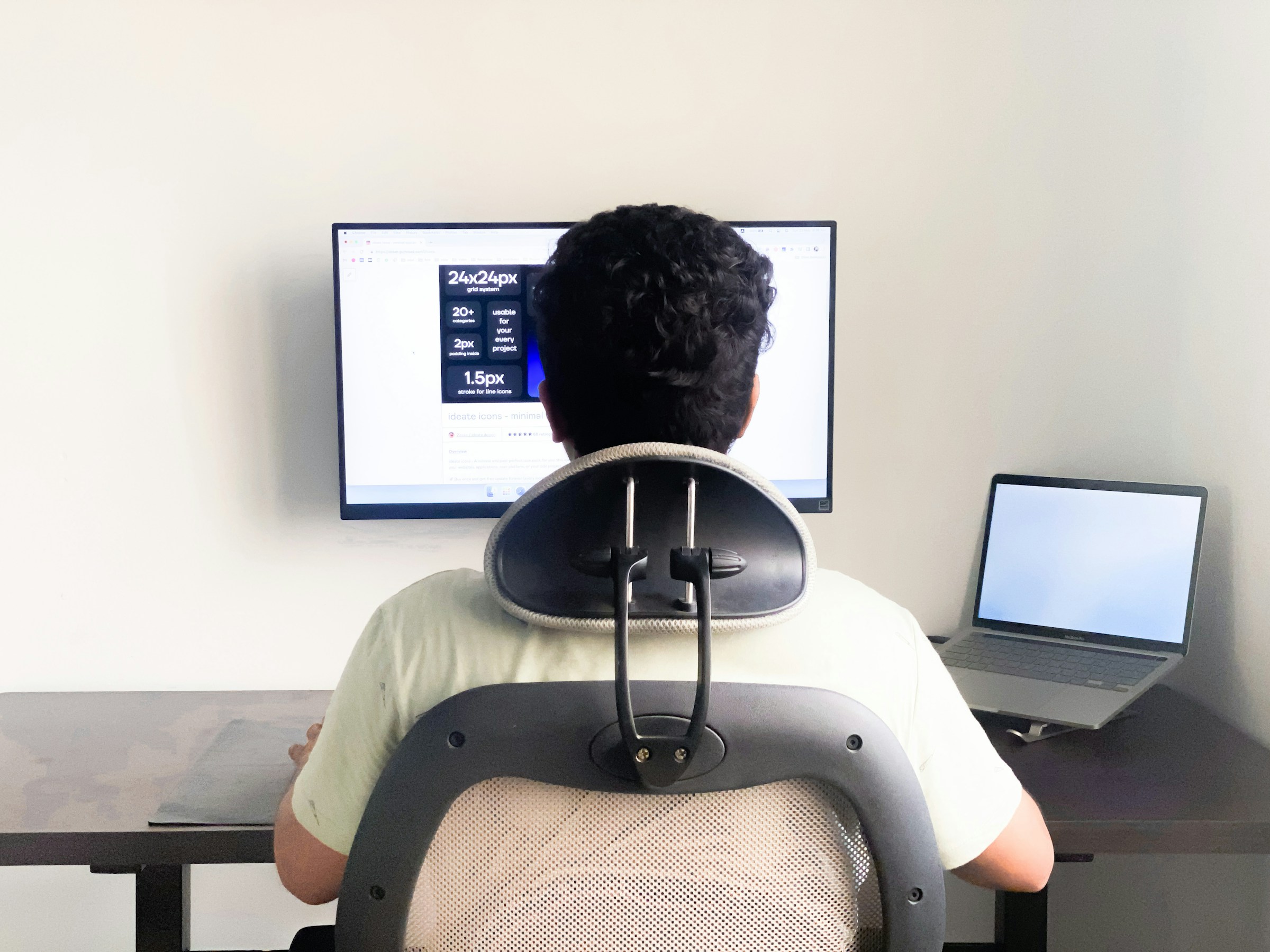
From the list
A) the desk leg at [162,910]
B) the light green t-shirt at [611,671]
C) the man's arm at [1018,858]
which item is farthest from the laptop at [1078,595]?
the desk leg at [162,910]

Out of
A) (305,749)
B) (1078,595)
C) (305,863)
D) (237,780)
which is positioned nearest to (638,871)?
(305,863)

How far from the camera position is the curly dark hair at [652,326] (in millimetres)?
734

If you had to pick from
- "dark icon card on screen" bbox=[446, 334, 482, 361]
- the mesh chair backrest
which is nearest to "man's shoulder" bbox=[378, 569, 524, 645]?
the mesh chair backrest

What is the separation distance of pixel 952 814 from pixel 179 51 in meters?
1.61

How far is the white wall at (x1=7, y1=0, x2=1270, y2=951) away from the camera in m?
1.64

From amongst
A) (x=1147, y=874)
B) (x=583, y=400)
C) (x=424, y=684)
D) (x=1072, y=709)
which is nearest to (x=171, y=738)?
(x=424, y=684)

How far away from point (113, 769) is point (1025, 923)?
1.31 metres

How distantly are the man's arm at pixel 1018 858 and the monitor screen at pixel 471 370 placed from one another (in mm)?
785

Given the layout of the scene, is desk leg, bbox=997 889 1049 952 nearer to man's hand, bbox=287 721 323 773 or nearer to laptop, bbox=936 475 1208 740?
laptop, bbox=936 475 1208 740

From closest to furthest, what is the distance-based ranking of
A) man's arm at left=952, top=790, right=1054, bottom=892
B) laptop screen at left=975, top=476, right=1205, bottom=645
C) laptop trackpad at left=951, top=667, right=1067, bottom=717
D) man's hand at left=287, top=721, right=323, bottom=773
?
man's arm at left=952, top=790, right=1054, bottom=892 → man's hand at left=287, top=721, right=323, bottom=773 → laptop trackpad at left=951, top=667, right=1067, bottom=717 → laptop screen at left=975, top=476, right=1205, bottom=645

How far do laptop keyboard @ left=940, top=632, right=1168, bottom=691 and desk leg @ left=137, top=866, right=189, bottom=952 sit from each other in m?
1.18

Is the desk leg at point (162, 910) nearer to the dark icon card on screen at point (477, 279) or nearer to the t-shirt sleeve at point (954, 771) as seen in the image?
the dark icon card on screen at point (477, 279)

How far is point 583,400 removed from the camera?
2.53 feet

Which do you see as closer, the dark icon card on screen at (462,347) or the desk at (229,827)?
the desk at (229,827)
